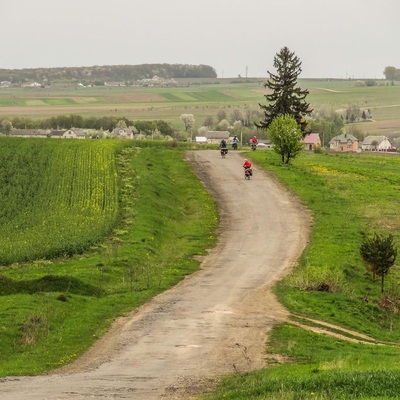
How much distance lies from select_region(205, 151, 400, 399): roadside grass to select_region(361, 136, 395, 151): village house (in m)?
91.0

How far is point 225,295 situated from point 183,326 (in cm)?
577

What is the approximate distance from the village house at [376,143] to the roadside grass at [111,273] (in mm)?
103114

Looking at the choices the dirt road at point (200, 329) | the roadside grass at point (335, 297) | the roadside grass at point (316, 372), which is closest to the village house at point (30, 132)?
the roadside grass at point (335, 297)

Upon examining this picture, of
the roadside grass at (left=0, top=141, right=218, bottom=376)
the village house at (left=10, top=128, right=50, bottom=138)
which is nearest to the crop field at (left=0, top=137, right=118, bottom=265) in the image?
the roadside grass at (left=0, top=141, right=218, bottom=376)

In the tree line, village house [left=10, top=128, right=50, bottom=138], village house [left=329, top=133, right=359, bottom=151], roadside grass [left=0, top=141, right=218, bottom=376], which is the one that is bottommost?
village house [left=329, top=133, right=359, bottom=151]

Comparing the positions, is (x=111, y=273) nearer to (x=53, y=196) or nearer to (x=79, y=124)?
(x=53, y=196)

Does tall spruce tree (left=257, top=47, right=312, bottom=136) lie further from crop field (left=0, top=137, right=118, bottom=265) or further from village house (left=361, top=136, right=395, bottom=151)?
village house (left=361, top=136, right=395, bottom=151)

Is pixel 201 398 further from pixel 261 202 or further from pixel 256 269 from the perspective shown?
pixel 261 202

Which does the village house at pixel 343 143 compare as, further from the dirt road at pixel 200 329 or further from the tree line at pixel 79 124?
the dirt road at pixel 200 329

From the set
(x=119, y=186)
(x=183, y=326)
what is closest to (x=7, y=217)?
(x=119, y=186)

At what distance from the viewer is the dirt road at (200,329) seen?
77.6ft

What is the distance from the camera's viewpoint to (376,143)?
552 feet

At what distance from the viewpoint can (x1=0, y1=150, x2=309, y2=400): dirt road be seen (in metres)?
23.6

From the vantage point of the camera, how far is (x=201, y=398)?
22453mm
